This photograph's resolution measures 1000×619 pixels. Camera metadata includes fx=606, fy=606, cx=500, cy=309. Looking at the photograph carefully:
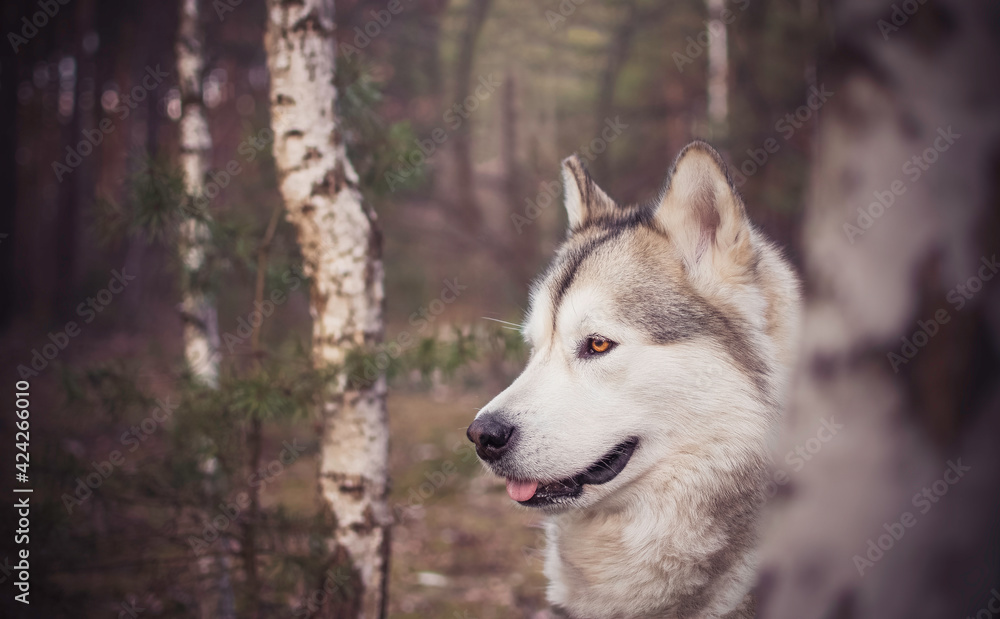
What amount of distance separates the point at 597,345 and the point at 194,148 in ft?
9.94

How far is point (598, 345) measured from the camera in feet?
8.49

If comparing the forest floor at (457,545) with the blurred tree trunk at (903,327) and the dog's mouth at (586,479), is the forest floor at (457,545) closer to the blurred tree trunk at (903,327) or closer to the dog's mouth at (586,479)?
the dog's mouth at (586,479)

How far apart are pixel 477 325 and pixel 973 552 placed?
8.32 ft

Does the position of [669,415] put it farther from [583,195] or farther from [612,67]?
[612,67]

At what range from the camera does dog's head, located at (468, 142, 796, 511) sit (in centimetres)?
241

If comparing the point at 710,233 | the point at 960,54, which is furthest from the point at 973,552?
the point at 710,233

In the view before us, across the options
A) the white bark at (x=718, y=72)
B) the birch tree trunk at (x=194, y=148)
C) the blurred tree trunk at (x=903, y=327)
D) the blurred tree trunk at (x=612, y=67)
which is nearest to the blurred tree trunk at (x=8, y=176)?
the birch tree trunk at (x=194, y=148)

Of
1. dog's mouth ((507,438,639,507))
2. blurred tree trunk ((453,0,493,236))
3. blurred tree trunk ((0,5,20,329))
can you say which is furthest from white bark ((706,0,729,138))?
blurred tree trunk ((0,5,20,329))

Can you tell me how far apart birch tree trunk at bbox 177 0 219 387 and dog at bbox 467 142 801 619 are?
2330 mm

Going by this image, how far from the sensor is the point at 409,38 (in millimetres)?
8125

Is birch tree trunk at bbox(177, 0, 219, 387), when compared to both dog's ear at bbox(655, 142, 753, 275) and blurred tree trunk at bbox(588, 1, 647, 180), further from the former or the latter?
blurred tree trunk at bbox(588, 1, 647, 180)

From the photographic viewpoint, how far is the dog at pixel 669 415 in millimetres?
2363

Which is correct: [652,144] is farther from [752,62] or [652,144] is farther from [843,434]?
[843,434]

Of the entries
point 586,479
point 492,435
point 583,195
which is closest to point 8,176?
point 583,195
